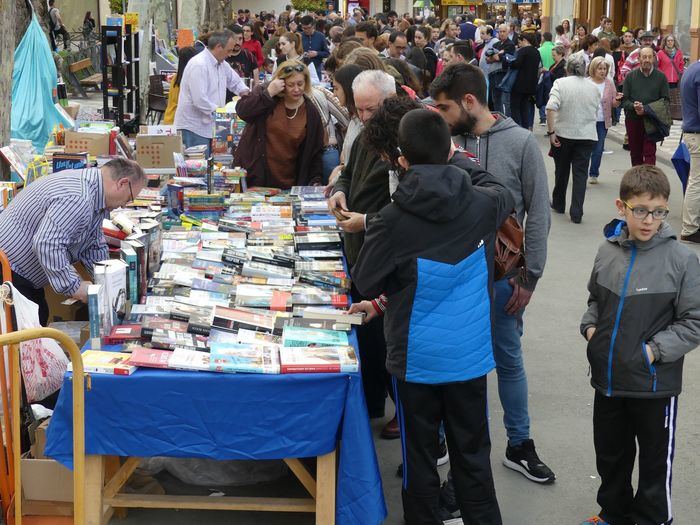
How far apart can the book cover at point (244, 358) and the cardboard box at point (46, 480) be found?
2.75ft

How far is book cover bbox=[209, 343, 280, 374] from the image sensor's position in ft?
12.0

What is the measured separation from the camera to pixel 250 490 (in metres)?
4.38

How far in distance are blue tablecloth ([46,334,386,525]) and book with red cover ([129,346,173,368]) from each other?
0.04 metres

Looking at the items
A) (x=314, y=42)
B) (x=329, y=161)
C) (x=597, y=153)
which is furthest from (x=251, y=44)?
(x=329, y=161)

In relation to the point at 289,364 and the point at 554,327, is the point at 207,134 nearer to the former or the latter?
the point at 554,327

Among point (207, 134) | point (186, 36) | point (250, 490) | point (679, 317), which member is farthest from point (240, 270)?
point (186, 36)

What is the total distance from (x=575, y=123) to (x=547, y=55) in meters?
9.11

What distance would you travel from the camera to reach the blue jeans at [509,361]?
423 cm

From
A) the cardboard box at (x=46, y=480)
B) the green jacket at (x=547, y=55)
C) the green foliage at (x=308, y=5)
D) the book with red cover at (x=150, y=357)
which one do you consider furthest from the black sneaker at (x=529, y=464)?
the green foliage at (x=308, y=5)

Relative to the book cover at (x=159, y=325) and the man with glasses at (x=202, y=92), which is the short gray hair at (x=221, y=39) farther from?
the book cover at (x=159, y=325)

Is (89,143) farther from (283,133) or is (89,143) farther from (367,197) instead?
(367,197)

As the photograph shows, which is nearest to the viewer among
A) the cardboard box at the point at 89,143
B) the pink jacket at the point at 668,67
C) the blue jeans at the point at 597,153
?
the cardboard box at the point at 89,143

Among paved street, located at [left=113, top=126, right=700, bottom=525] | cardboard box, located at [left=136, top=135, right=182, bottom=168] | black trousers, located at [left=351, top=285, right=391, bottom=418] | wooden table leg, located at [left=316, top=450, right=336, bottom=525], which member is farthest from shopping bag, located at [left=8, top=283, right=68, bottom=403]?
cardboard box, located at [left=136, top=135, right=182, bottom=168]

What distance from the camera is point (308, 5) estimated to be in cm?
5338
